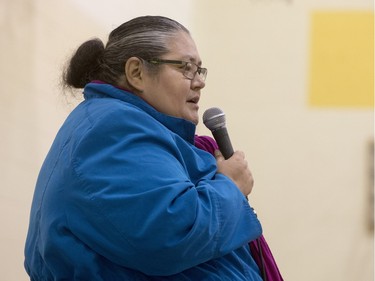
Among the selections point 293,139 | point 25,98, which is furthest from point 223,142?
point 293,139

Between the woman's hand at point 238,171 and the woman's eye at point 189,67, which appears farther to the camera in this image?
the woman's eye at point 189,67

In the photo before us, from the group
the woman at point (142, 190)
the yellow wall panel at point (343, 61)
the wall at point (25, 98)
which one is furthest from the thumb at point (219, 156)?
the yellow wall panel at point (343, 61)

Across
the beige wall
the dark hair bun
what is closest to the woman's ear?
the dark hair bun

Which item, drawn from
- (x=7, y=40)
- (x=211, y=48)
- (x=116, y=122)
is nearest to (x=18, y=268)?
(x=7, y=40)

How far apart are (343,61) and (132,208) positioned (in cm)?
216

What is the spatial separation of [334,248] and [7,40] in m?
1.73

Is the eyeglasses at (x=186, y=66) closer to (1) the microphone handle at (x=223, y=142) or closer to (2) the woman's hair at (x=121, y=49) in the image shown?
(2) the woman's hair at (x=121, y=49)

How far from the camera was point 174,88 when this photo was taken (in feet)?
4.53

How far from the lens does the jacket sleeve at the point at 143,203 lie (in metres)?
1.12

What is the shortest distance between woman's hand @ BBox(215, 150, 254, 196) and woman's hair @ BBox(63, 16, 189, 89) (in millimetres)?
256

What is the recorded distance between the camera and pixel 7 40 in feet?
6.63

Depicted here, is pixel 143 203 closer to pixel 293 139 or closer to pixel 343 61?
pixel 293 139

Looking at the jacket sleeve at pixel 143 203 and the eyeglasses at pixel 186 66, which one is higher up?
the eyeglasses at pixel 186 66

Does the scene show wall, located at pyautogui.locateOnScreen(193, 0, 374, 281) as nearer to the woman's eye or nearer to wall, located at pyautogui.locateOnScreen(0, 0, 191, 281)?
wall, located at pyautogui.locateOnScreen(0, 0, 191, 281)
